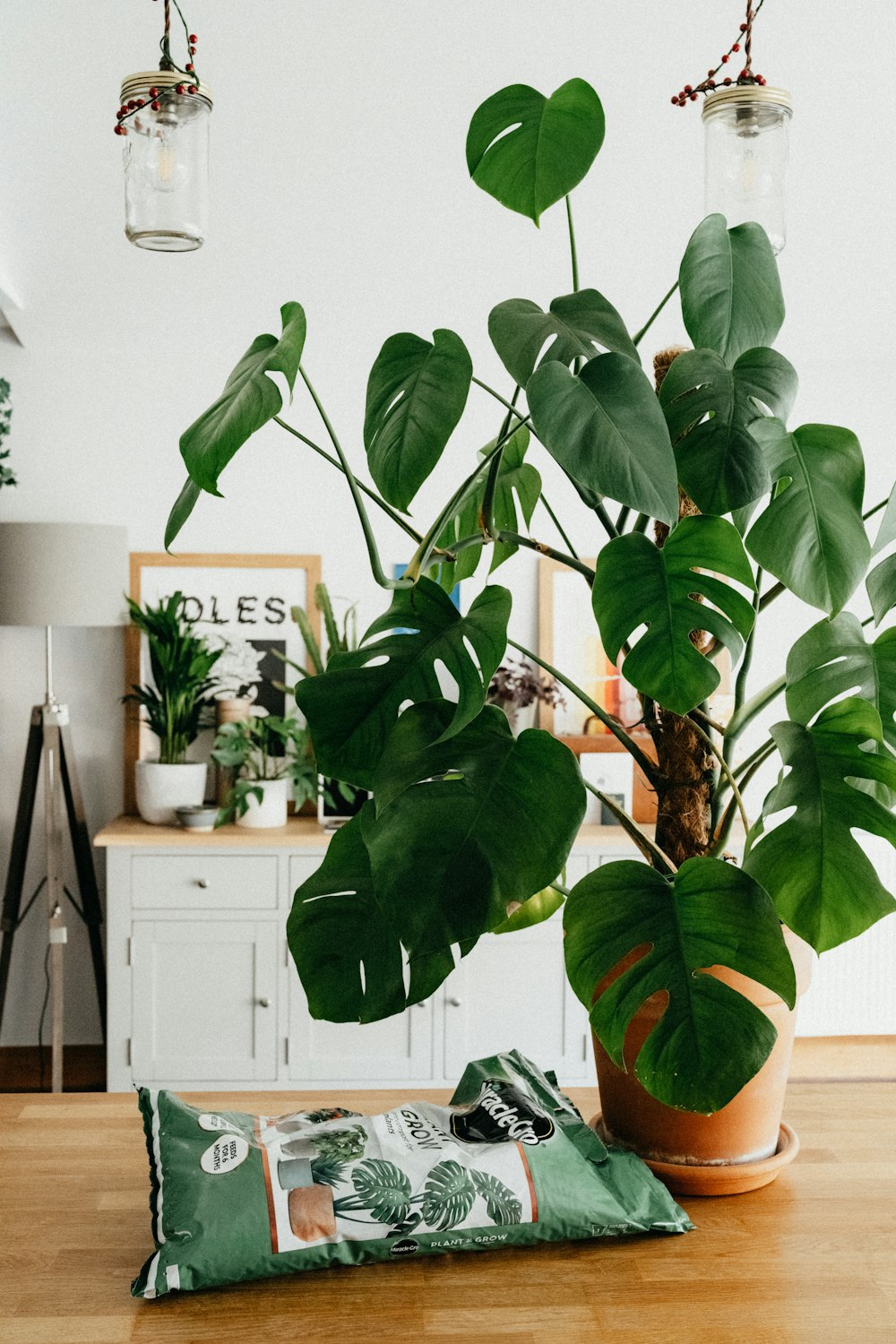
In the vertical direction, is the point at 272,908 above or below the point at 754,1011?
below

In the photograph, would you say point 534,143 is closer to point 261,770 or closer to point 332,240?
point 332,240

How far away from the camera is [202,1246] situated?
104 centimetres

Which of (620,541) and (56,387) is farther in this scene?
(56,387)

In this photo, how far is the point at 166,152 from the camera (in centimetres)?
149

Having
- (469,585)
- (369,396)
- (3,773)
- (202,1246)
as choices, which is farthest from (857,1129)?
(3,773)

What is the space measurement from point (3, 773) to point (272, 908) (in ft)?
3.76

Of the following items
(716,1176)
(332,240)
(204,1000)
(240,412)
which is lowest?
(204,1000)

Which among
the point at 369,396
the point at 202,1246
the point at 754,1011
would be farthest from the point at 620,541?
the point at 202,1246

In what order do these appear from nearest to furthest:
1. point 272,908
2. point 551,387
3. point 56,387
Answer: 1. point 551,387
2. point 272,908
3. point 56,387

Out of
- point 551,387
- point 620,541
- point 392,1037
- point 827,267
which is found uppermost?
point 827,267

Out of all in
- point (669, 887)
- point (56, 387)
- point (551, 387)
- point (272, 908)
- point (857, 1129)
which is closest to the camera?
point (551, 387)

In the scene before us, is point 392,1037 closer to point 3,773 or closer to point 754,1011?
point 3,773

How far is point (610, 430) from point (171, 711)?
2.98 metres

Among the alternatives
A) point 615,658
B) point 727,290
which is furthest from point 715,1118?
point 727,290
